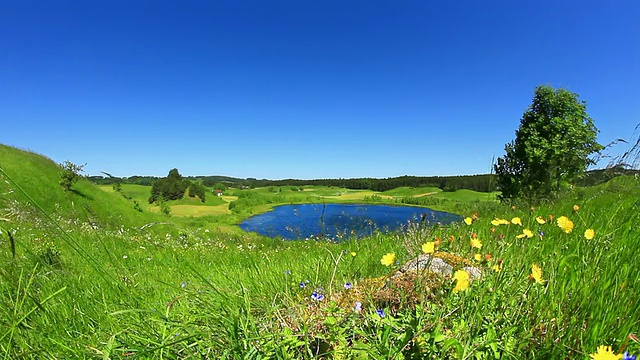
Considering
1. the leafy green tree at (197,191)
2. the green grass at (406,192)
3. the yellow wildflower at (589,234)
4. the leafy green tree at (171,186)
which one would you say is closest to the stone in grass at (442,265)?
the yellow wildflower at (589,234)

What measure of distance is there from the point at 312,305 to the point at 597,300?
146 cm

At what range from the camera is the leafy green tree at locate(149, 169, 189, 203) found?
6972 cm

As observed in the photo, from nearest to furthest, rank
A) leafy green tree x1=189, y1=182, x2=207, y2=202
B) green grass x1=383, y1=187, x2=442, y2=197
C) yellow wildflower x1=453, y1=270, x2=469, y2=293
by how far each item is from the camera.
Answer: yellow wildflower x1=453, y1=270, x2=469, y2=293
green grass x1=383, y1=187, x2=442, y2=197
leafy green tree x1=189, y1=182, x2=207, y2=202

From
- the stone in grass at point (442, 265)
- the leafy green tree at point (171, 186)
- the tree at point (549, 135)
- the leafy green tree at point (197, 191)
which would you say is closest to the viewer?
the stone in grass at point (442, 265)

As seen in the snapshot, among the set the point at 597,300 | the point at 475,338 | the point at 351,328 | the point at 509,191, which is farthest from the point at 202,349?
the point at 509,191

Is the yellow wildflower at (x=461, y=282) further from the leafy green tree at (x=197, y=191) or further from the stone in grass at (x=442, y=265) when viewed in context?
the leafy green tree at (x=197, y=191)

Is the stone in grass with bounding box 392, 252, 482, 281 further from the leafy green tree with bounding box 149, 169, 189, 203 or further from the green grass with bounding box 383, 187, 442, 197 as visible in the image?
the leafy green tree with bounding box 149, 169, 189, 203

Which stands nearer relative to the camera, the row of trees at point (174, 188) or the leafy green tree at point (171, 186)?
the row of trees at point (174, 188)

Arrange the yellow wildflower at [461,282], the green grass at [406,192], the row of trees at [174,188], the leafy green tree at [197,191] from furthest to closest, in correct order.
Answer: the leafy green tree at [197,191] < the row of trees at [174,188] < the green grass at [406,192] < the yellow wildflower at [461,282]

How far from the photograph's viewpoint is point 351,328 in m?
1.54

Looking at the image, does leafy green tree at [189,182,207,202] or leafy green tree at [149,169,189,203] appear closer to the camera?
leafy green tree at [149,169,189,203]

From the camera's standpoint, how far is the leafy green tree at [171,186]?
229ft

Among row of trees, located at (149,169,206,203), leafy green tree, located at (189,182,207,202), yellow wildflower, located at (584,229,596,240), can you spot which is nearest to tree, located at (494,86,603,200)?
yellow wildflower, located at (584,229,596,240)

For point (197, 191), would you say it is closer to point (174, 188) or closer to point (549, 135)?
point (174, 188)
